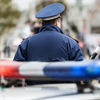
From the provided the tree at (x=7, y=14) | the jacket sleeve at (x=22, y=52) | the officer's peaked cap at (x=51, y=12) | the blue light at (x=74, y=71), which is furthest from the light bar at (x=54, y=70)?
the tree at (x=7, y=14)

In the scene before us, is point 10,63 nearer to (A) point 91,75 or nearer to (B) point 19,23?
(A) point 91,75

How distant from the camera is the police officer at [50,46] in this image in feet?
12.3

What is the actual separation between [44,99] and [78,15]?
1679 inches

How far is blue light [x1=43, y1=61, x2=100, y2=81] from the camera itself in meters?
2.19

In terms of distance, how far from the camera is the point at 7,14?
137 ft

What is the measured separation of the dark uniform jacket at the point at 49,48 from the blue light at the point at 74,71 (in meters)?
1.32

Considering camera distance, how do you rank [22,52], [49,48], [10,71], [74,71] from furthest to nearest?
[22,52]
[49,48]
[10,71]
[74,71]

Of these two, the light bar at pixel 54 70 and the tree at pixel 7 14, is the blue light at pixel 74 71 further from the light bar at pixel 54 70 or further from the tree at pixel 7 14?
the tree at pixel 7 14

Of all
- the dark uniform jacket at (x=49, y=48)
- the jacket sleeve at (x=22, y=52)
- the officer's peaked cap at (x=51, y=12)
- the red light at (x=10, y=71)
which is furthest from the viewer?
the officer's peaked cap at (x=51, y=12)

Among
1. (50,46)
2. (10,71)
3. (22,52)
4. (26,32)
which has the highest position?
(10,71)

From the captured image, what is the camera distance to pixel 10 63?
8.59ft

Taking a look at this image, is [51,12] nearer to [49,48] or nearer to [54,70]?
[49,48]

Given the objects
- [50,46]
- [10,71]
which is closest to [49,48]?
[50,46]

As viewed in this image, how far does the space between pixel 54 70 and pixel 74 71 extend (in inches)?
6.2
